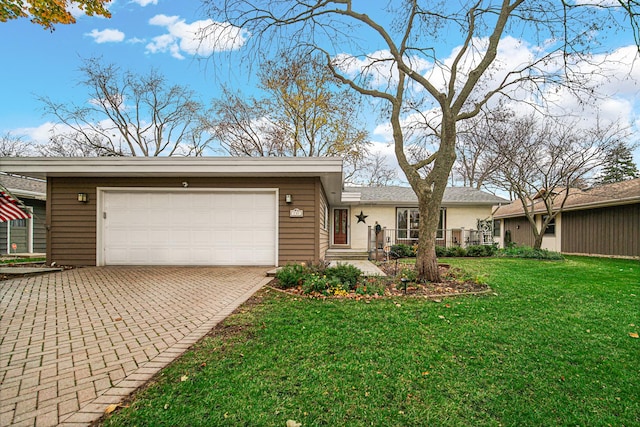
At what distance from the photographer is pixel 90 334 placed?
3367 mm

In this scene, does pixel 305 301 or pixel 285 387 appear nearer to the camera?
pixel 285 387

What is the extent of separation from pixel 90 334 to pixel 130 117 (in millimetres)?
20499

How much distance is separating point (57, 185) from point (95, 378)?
838cm

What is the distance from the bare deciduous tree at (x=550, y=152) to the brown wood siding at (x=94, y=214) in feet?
26.8

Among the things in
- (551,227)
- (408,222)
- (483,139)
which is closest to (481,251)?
(408,222)

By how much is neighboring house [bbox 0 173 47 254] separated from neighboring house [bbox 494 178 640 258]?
22344 mm

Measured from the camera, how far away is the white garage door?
8.59 meters

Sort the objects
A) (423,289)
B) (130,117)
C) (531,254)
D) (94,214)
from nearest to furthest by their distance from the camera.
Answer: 1. (423,289)
2. (94,214)
3. (531,254)
4. (130,117)

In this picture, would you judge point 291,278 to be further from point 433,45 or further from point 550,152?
point 550,152

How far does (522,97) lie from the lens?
7.60m

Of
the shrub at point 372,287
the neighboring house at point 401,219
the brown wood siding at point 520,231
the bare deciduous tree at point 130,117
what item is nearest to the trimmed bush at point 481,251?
the neighboring house at point 401,219

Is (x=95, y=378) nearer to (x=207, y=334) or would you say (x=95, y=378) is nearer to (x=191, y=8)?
(x=207, y=334)

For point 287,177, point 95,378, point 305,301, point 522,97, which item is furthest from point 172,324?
point 522,97

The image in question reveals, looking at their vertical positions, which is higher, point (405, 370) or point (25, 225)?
point (25, 225)
